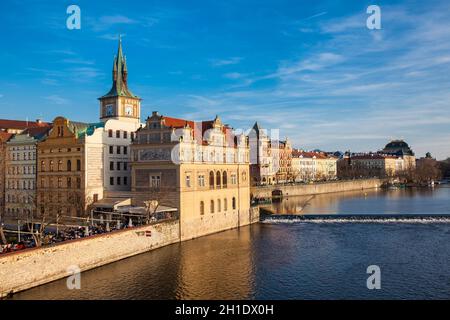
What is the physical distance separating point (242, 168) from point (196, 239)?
1740cm

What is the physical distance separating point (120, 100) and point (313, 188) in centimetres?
7726

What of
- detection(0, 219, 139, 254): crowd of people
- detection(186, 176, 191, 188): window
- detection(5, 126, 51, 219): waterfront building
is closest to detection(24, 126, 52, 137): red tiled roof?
detection(5, 126, 51, 219): waterfront building

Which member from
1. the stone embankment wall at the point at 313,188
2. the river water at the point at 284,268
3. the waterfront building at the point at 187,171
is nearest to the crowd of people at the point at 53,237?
the river water at the point at 284,268

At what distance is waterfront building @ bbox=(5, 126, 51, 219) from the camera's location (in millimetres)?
63406

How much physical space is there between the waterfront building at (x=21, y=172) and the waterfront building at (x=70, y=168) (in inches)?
74.3

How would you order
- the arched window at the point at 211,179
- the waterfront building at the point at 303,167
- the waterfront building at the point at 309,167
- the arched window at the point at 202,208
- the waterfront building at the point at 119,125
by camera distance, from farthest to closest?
the waterfront building at the point at 309,167 → the waterfront building at the point at 303,167 → the waterfront building at the point at 119,125 → the arched window at the point at 211,179 → the arched window at the point at 202,208

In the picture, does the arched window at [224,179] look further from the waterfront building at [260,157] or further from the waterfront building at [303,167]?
the waterfront building at [303,167]

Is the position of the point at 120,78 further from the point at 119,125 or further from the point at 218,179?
the point at 218,179

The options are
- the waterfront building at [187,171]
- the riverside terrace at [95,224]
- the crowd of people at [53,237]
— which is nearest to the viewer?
the crowd of people at [53,237]

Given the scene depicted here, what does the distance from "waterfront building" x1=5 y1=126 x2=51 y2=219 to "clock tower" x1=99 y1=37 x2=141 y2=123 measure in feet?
28.3

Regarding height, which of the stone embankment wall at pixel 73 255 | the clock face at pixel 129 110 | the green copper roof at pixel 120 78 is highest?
the green copper roof at pixel 120 78

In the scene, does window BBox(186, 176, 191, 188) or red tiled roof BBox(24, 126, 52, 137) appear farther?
red tiled roof BBox(24, 126, 52, 137)

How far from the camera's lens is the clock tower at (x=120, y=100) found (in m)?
67.2

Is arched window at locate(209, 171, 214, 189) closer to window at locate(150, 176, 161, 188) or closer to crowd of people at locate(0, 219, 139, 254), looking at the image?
window at locate(150, 176, 161, 188)
